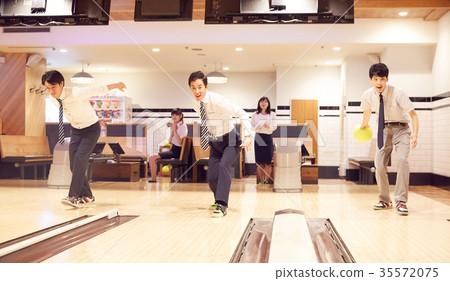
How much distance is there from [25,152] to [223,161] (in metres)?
6.79

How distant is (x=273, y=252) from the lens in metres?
2.14

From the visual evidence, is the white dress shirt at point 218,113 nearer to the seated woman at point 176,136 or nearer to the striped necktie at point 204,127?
the striped necktie at point 204,127

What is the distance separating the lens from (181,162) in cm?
840

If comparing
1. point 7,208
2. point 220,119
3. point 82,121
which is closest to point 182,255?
point 220,119

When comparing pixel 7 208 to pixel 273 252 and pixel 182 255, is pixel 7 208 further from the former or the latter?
pixel 273 252

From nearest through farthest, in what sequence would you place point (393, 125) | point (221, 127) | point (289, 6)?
point (221, 127) → point (393, 125) → point (289, 6)

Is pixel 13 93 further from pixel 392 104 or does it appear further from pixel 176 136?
pixel 392 104

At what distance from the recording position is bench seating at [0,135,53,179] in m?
8.79

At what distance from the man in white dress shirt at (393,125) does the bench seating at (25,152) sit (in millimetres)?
7006

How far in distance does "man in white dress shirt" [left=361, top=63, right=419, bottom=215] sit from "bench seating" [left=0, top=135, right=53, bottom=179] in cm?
701

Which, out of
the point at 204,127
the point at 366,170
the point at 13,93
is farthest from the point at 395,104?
the point at 13,93

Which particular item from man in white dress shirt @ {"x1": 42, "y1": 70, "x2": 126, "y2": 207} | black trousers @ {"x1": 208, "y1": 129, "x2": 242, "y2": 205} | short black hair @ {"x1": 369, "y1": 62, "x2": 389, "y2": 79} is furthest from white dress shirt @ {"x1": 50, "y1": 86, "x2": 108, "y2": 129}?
short black hair @ {"x1": 369, "y1": 62, "x2": 389, "y2": 79}

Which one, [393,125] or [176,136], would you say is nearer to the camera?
[393,125]

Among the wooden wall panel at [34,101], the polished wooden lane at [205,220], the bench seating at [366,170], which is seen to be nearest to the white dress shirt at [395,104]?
the polished wooden lane at [205,220]
